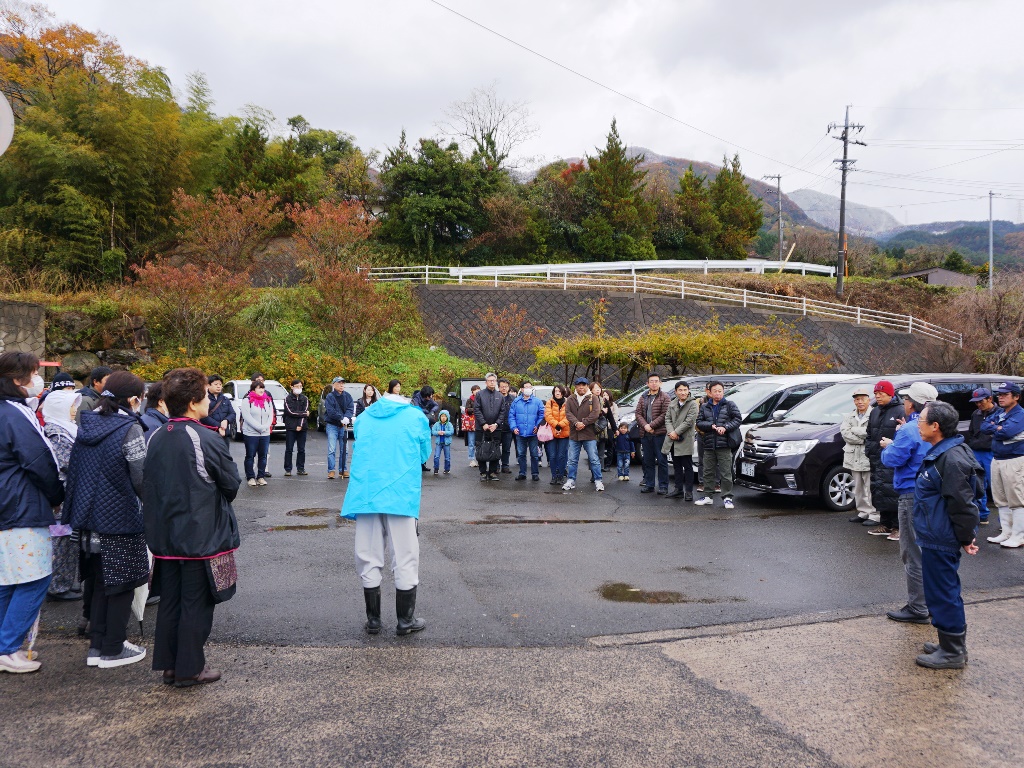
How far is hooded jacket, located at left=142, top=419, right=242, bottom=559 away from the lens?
4.09 meters

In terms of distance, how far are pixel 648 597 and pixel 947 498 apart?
2.43m

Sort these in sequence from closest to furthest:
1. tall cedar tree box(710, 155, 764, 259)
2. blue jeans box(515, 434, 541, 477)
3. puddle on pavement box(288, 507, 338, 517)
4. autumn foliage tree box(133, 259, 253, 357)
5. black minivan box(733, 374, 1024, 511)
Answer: puddle on pavement box(288, 507, 338, 517) → black minivan box(733, 374, 1024, 511) → blue jeans box(515, 434, 541, 477) → autumn foliage tree box(133, 259, 253, 357) → tall cedar tree box(710, 155, 764, 259)

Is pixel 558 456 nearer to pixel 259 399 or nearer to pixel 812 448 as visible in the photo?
pixel 812 448

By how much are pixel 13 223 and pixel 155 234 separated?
4719 millimetres

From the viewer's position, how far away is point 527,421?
12766 mm

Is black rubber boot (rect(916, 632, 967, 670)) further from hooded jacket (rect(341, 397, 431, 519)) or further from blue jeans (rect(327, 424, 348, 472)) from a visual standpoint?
blue jeans (rect(327, 424, 348, 472))

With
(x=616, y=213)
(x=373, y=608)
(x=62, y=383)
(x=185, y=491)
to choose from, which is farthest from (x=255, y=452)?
(x=616, y=213)

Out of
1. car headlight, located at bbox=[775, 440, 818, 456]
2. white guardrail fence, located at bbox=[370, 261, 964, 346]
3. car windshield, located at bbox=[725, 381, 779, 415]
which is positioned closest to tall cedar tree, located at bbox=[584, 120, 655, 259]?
white guardrail fence, located at bbox=[370, 261, 964, 346]

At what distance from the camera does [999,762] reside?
3.46 m

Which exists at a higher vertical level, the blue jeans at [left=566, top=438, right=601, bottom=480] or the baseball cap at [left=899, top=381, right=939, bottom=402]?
the baseball cap at [left=899, top=381, right=939, bottom=402]

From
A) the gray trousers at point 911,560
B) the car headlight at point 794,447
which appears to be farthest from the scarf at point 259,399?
the gray trousers at point 911,560

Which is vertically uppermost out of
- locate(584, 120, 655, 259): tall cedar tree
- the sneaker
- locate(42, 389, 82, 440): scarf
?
locate(584, 120, 655, 259): tall cedar tree

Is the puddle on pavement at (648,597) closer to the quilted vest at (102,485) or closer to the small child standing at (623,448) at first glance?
the quilted vest at (102,485)

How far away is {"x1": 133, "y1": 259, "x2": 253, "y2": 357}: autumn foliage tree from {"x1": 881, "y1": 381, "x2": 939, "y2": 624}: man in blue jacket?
22169mm
